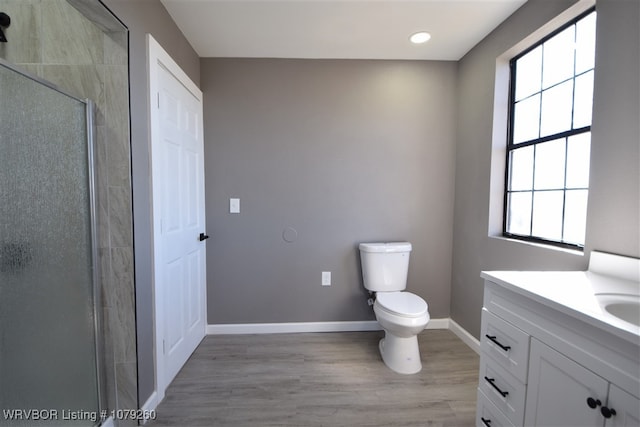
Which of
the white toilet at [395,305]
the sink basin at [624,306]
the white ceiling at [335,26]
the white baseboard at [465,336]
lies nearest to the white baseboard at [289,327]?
the white toilet at [395,305]

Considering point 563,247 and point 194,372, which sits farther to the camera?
point 194,372

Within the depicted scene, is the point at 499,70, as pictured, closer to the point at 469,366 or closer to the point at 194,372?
the point at 469,366

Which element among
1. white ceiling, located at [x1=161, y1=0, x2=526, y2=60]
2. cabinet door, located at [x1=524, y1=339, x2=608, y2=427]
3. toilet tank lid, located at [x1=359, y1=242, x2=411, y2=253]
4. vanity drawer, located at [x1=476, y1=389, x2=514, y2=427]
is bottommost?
vanity drawer, located at [x1=476, y1=389, x2=514, y2=427]

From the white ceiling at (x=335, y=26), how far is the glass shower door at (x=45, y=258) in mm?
965

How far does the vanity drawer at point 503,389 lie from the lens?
2.89 feet

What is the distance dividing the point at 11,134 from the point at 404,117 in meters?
2.29

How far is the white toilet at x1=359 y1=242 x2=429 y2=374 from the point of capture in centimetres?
158

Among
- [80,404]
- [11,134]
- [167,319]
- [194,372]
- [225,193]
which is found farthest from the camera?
[225,193]

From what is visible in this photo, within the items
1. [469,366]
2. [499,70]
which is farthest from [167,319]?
[499,70]

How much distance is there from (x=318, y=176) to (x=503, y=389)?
5.50 ft

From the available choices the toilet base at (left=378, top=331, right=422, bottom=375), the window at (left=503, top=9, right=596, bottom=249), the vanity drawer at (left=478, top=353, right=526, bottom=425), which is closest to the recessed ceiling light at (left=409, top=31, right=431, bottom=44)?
the window at (left=503, top=9, right=596, bottom=249)

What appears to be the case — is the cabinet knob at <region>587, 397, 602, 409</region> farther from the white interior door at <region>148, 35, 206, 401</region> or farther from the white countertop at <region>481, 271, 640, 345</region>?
the white interior door at <region>148, 35, 206, 401</region>

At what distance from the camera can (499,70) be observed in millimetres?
1680

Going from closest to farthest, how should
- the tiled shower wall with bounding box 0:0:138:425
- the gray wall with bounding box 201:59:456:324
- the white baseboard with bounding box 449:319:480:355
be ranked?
the tiled shower wall with bounding box 0:0:138:425 < the white baseboard with bounding box 449:319:480:355 < the gray wall with bounding box 201:59:456:324
